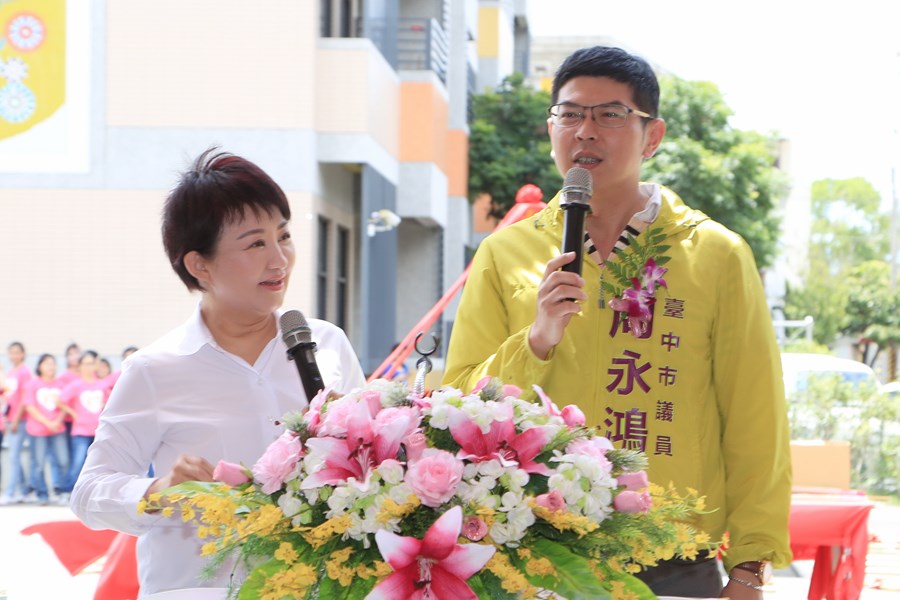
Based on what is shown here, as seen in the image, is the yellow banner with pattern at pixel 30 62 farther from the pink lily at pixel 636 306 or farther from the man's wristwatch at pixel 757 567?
the man's wristwatch at pixel 757 567

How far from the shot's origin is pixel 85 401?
13.2 metres

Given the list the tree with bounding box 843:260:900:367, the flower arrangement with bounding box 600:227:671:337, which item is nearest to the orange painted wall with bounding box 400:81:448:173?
the flower arrangement with bounding box 600:227:671:337

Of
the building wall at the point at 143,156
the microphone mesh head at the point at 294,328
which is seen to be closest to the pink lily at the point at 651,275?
the microphone mesh head at the point at 294,328

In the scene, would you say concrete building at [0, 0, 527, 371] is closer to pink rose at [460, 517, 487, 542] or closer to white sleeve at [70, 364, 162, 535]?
white sleeve at [70, 364, 162, 535]

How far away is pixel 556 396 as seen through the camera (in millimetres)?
3047

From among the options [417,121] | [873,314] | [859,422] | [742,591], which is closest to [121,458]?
[742,591]

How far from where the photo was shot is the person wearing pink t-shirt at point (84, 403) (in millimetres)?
13156

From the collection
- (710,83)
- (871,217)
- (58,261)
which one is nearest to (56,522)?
(58,261)

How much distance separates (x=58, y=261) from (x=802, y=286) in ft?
165

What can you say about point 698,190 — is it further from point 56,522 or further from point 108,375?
point 56,522

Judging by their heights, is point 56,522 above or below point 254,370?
below

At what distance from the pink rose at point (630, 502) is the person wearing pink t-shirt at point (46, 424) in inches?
471

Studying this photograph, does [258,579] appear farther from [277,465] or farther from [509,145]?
[509,145]

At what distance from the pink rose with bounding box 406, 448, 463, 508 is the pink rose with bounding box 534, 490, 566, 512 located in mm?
125
